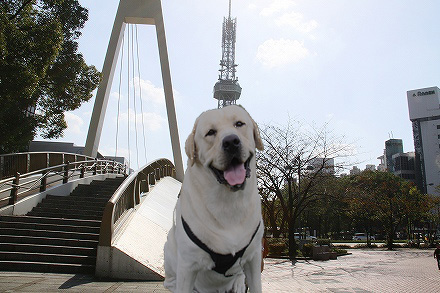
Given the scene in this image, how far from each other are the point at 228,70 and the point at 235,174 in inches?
3248

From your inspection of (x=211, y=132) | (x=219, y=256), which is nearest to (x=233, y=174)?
(x=211, y=132)

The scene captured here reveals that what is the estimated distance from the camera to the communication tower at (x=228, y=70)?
257 feet

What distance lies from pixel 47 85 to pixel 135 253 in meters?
7.72

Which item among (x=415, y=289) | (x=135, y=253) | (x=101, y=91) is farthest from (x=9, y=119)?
(x=415, y=289)

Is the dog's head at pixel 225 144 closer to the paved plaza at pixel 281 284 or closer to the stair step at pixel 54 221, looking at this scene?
the paved plaza at pixel 281 284

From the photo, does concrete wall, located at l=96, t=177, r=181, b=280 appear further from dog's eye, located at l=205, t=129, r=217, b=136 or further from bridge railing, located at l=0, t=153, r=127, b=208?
dog's eye, located at l=205, t=129, r=217, b=136

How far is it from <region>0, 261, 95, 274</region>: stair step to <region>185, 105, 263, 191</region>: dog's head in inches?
226

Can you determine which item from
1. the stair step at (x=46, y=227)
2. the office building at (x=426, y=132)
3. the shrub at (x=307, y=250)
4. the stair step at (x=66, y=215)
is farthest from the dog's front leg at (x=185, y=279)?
the office building at (x=426, y=132)

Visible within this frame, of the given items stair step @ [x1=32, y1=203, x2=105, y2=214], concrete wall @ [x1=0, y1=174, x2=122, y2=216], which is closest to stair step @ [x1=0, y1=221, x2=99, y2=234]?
concrete wall @ [x1=0, y1=174, x2=122, y2=216]

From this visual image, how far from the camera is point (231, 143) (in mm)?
1482

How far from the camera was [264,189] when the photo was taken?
20.3 meters

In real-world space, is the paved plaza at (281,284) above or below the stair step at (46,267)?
below

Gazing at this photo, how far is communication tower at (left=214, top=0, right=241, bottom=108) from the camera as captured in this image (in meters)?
78.4

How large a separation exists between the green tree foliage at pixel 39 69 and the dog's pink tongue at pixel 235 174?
26.2 feet
